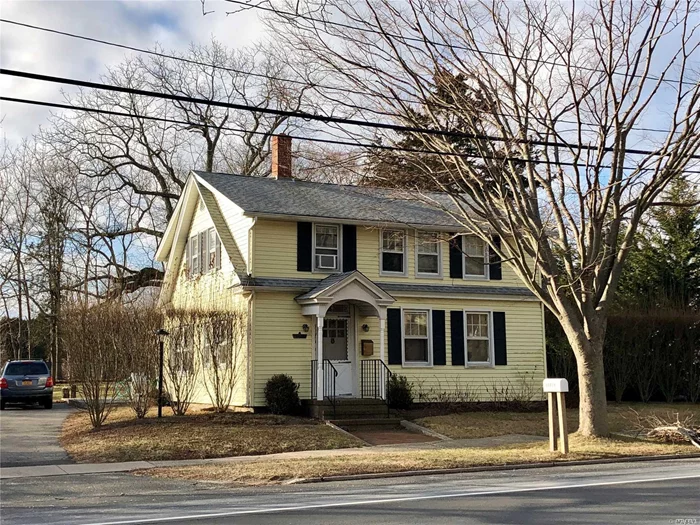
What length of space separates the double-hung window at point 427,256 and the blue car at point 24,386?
14306 mm

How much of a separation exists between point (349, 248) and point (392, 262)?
1587 millimetres

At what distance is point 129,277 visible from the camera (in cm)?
4053

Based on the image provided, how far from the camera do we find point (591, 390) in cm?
1648

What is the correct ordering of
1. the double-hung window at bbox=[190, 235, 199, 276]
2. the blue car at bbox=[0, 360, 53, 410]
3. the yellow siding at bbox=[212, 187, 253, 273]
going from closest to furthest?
1. the yellow siding at bbox=[212, 187, 253, 273]
2. the double-hung window at bbox=[190, 235, 199, 276]
3. the blue car at bbox=[0, 360, 53, 410]

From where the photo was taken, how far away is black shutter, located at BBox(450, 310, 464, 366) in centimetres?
2415

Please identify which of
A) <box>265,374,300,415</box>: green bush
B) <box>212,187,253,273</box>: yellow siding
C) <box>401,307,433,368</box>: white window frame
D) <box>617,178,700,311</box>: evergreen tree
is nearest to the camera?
<box>265,374,300,415</box>: green bush

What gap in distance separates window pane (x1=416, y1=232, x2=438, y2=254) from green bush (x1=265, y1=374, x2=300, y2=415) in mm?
6130

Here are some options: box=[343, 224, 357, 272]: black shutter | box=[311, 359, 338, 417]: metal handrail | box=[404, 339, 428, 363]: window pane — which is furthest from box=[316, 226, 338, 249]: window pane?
box=[404, 339, 428, 363]: window pane

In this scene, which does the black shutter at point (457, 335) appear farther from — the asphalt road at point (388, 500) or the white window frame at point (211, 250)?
the asphalt road at point (388, 500)

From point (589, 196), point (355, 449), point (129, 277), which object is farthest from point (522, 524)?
point (129, 277)

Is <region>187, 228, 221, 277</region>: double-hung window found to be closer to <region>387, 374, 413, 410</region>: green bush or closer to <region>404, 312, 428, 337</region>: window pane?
<region>404, 312, 428, 337</region>: window pane

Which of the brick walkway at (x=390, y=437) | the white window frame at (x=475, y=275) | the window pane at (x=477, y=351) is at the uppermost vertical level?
the white window frame at (x=475, y=275)

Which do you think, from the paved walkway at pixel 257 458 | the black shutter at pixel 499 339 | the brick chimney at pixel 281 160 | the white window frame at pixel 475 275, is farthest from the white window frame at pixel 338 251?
the paved walkway at pixel 257 458

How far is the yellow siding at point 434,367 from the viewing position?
70.9 feet
